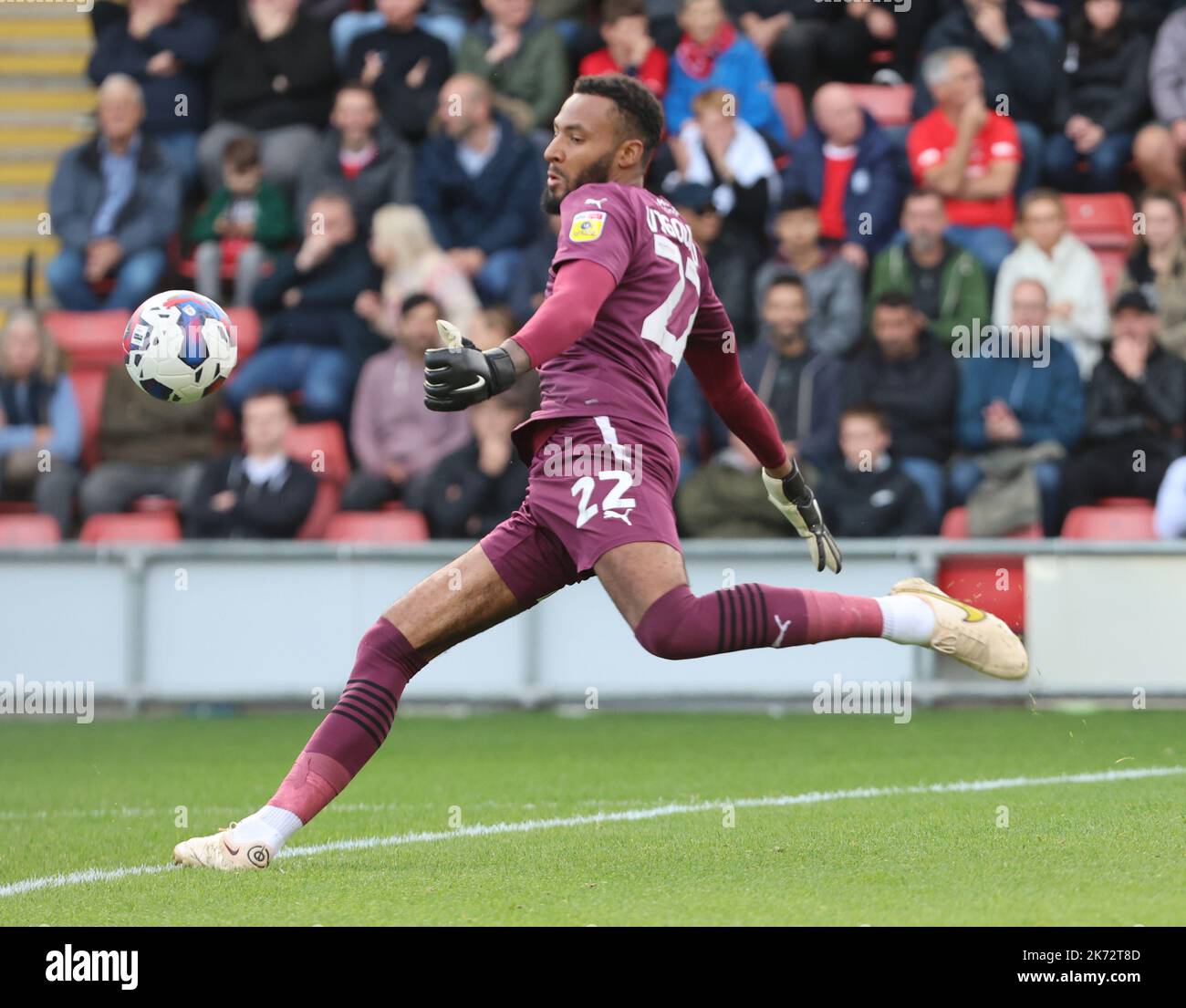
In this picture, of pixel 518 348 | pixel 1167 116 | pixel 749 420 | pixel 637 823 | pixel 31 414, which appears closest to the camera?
pixel 518 348

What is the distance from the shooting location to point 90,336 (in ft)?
48.0

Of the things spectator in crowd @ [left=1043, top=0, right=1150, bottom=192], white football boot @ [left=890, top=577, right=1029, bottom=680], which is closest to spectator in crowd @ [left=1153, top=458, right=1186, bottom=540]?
spectator in crowd @ [left=1043, top=0, right=1150, bottom=192]

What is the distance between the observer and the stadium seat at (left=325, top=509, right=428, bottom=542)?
12922mm

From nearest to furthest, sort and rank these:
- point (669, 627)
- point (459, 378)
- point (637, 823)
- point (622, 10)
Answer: point (459, 378)
point (669, 627)
point (637, 823)
point (622, 10)

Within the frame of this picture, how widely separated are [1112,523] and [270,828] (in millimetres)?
7870

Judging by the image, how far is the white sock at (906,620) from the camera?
581 cm

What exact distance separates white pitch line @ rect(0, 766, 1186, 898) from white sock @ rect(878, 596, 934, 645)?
→ 5.39 feet

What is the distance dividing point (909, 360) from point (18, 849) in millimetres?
7623

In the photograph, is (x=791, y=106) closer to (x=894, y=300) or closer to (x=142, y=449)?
(x=894, y=300)

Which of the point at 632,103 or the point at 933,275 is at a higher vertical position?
the point at 933,275

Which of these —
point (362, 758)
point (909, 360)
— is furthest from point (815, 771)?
point (909, 360)

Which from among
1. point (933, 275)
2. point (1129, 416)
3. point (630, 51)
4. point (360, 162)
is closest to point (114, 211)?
point (360, 162)

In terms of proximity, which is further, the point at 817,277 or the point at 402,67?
the point at 402,67

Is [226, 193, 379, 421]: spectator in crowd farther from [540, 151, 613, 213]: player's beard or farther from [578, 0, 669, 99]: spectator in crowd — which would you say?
[540, 151, 613, 213]: player's beard
